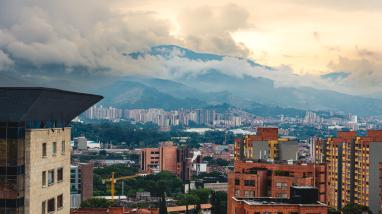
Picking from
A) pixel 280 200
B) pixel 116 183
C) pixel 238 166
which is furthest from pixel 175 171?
pixel 280 200

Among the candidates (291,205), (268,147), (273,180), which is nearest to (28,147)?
(291,205)

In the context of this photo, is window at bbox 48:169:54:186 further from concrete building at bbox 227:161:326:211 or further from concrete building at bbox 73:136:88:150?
concrete building at bbox 73:136:88:150

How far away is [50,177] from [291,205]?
12175mm

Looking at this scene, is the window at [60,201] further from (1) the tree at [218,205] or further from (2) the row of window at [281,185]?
(1) the tree at [218,205]

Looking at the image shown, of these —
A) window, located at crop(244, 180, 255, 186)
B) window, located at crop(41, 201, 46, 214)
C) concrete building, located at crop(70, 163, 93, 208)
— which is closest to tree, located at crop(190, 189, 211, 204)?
concrete building, located at crop(70, 163, 93, 208)

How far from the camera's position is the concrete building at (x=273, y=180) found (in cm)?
3625

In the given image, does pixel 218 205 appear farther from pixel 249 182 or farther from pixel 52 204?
pixel 52 204

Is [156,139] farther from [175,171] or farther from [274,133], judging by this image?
[274,133]

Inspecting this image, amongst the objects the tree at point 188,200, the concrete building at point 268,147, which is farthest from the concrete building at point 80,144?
the concrete building at point 268,147

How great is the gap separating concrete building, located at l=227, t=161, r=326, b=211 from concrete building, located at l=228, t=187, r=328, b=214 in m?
8.09

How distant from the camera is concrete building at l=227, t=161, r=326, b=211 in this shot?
36.2 metres

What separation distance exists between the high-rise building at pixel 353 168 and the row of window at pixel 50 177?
39.6m

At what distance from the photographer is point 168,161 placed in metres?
113


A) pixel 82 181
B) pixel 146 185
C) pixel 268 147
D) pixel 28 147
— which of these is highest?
pixel 28 147
